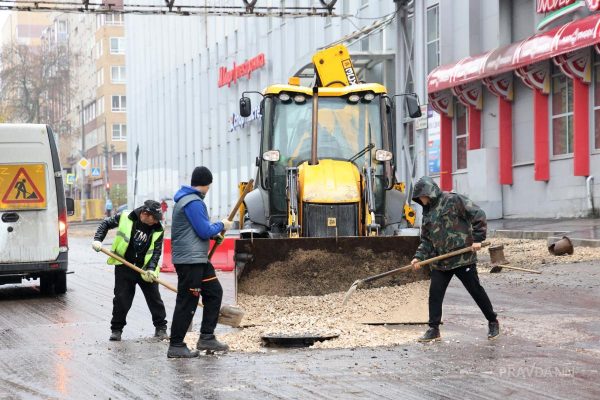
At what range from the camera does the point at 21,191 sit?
17219 mm

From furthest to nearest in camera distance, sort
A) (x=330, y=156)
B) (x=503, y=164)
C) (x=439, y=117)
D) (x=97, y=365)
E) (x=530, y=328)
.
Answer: (x=439, y=117), (x=503, y=164), (x=330, y=156), (x=530, y=328), (x=97, y=365)

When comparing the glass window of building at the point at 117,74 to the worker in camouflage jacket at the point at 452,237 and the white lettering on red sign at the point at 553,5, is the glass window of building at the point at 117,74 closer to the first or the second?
the white lettering on red sign at the point at 553,5

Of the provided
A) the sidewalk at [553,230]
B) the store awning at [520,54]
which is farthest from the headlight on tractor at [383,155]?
the store awning at [520,54]

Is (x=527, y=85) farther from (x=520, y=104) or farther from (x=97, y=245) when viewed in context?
(x=97, y=245)

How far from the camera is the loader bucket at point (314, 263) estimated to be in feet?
41.2

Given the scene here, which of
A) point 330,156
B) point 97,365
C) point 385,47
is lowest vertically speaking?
point 97,365

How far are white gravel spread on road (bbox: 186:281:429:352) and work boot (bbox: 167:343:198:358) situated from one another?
1016 mm

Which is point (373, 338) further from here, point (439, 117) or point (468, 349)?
point (439, 117)

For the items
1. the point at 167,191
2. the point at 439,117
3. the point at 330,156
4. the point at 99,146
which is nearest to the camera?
the point at 330,156

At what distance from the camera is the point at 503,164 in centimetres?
3125

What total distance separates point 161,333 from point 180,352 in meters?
1.70

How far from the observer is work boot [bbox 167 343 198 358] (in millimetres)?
9945

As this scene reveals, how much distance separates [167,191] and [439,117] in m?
36.7

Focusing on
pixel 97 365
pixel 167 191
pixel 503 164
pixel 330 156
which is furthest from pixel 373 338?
pixel 167 191
